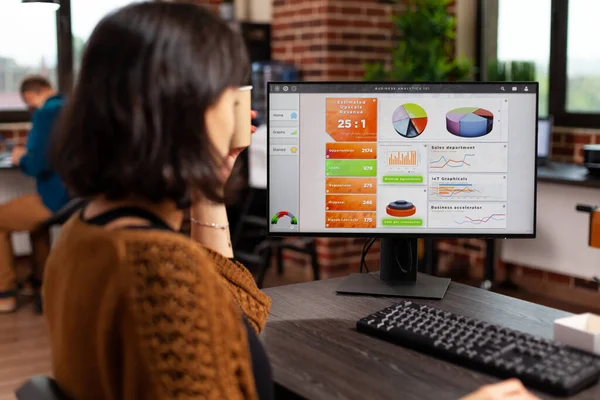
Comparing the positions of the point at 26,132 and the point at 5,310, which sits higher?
the point at 26,132

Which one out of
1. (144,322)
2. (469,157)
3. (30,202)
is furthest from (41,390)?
(30,202)

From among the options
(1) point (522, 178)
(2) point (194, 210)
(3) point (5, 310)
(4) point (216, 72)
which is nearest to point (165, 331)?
(4) point (216, 72)

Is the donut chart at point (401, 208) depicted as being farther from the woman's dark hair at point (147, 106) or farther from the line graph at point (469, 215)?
the woman's dark hair at point (147, 106)

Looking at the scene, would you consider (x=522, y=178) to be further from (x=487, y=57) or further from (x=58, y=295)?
(x=487, y=57)

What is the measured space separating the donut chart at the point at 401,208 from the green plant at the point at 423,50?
2.66 metres

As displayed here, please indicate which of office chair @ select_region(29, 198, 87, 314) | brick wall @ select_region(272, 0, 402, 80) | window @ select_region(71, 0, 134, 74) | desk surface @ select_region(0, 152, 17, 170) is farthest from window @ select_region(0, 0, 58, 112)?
brick wall @ select_region(272, 0, 402, 80)

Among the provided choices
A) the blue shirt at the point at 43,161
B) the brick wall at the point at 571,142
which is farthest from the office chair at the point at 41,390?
the brick wall at the point at 571,142

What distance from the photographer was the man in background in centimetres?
392

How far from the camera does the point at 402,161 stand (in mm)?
1605

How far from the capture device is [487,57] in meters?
4.74

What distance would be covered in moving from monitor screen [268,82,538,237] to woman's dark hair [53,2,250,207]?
0.66m

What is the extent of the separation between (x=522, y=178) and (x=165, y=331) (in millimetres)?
1011

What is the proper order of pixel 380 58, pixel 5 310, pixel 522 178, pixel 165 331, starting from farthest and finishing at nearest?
pixel 380 58, pixel 5 310, pixel 522 178, pixel 165 331

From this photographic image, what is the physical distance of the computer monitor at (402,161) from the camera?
1.58 metres
